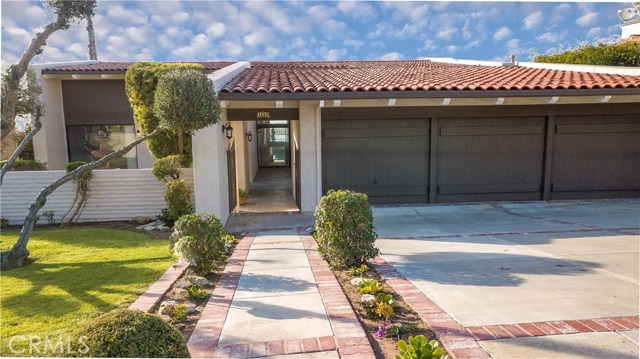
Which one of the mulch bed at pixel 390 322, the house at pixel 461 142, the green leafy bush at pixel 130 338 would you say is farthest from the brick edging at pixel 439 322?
the house at pixel 461 142

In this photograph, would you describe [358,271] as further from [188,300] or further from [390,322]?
[188,300]

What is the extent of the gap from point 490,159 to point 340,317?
775cm

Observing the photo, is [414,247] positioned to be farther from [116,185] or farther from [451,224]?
[116,185]

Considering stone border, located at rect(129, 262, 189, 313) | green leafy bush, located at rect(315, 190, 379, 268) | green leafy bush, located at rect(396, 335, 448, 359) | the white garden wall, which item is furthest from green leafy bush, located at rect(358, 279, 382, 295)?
the white garden wall

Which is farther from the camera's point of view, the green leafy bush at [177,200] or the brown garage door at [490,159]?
the brown garage door at [490,159]

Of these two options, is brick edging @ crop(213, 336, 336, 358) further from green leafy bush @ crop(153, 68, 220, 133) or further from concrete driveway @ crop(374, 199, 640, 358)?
green leafy bush @ crop(153, 68, 220, 133)

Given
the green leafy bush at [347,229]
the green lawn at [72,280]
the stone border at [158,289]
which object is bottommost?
the green lawn at [72,280]

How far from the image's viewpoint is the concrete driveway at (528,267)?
10.2 feet

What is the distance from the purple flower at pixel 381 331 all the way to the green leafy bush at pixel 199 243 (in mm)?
2618

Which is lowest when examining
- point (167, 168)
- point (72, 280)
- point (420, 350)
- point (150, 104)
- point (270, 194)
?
point (270, 194)

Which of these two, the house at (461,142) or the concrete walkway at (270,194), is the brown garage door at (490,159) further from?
the concrete walkway at (270,194)

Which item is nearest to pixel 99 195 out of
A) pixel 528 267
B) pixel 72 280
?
pixel 72 280

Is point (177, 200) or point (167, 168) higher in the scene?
point (167, 168)

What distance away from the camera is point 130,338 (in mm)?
2160
